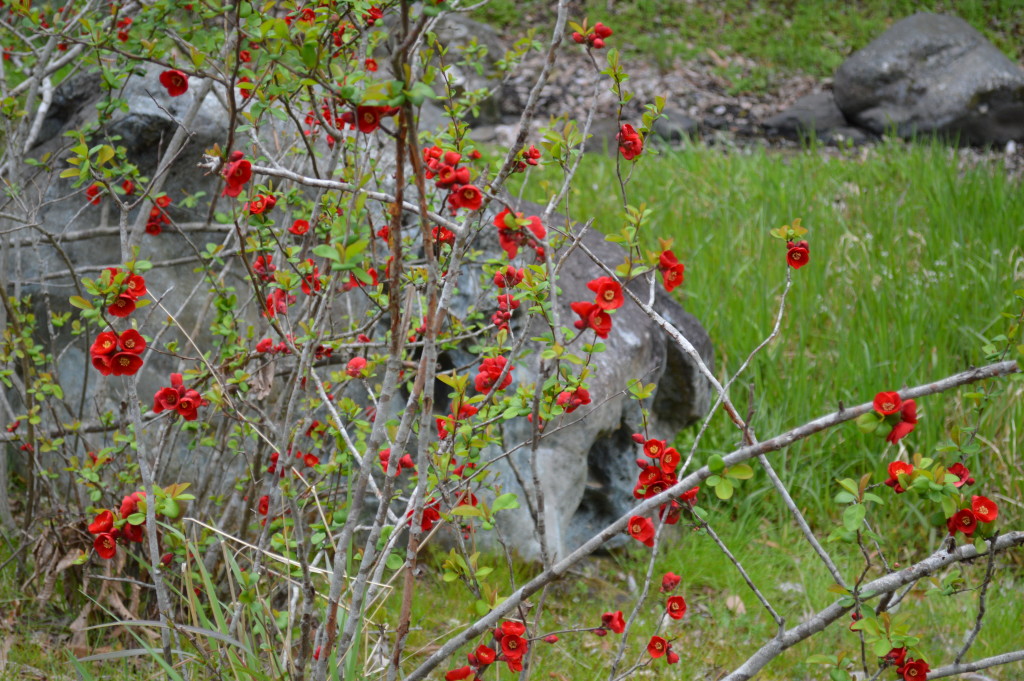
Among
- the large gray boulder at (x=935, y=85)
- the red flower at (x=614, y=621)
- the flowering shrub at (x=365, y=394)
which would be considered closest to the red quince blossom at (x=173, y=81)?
the flowering shrub at (x=365, y=394)

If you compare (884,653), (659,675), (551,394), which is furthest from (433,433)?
(884,653)

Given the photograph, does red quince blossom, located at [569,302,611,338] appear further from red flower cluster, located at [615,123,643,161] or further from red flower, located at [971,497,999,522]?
red flower, located at [971,497,999,522]

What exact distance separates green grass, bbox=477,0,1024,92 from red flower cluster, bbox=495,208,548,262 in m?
7.95

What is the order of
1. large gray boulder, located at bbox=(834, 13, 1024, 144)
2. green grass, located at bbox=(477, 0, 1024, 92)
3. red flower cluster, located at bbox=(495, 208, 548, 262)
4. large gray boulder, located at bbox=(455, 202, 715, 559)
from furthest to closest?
green grass, located at bbox=(477, 0, 1024, 92), large gray boulder, located at bbox=(834, 13, 1024, 144), large gray boulder, located at bbox=(455, 202, 715, 559), red flower cluster, located at bbox=(495, 208, 548, 262)

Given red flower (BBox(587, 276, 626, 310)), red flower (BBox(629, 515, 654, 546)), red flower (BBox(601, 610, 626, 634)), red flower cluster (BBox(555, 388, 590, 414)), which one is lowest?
red flower (BBox(601, 610, 626, 634))

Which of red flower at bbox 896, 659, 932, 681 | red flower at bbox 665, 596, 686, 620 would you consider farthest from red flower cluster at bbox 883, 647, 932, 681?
red flower at bbox 665, 596, 686, 620

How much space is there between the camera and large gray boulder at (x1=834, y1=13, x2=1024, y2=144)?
6.99 metres

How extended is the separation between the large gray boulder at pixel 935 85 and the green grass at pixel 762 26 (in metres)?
1.28

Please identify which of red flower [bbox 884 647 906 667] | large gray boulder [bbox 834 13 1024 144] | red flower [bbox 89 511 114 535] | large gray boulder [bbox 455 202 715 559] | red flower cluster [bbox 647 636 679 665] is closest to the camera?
red flower [bbox 884 647 906 667]

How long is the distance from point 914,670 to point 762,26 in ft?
31.6

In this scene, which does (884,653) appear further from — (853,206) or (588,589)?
(853,206)

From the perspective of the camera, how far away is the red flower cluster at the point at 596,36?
157cm

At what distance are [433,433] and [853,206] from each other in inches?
118

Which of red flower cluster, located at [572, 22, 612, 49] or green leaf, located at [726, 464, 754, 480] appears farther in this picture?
red flower cluster, located at [572, 22, 612, 49]
